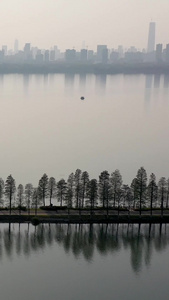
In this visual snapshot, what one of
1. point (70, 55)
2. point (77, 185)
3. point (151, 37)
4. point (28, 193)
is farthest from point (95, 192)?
point (151, 37)

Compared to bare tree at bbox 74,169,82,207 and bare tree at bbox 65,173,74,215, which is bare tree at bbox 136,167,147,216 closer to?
bare tree at bbox 74,169,82,207

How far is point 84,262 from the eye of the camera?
1168 cm

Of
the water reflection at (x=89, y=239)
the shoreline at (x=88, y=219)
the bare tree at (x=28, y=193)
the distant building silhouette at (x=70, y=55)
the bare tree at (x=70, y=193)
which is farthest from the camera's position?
the distant building silhouette at (x=70, y=55)

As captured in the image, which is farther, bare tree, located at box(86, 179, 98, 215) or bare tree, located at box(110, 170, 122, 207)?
bare tree, located at box(110, 170, 122, 207)

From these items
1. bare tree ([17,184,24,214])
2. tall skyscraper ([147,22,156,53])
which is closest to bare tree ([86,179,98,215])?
bare tree ([17,184,24,214])

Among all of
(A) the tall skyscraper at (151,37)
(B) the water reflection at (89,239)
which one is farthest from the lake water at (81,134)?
(A) the tall skyscraper at (151,37)

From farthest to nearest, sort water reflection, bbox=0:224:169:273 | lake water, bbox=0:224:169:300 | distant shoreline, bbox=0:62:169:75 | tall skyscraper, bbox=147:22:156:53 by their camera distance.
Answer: tall skyscraper, bbox=147:22:156:53 < distant shoreline, bbox=0:62:169:75 < water reflection, bbox=0:224:169:273 < lake water, bbox=0:224:169:300

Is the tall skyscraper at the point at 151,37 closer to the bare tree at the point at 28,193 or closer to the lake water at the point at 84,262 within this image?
the bare tree at the point at 28,193

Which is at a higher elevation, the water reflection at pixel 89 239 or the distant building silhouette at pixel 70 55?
the distant building silhouette at pixel 70 55

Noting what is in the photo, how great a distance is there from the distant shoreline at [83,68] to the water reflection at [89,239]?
211ft

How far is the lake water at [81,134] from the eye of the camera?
18953 mm

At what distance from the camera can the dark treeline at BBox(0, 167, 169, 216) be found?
45.5 ft

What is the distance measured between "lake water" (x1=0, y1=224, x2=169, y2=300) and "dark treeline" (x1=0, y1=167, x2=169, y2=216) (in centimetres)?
77

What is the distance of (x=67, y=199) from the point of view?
542 inches
